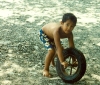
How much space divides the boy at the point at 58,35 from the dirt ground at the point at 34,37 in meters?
0.36

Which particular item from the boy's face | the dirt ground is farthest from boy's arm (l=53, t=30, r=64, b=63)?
the dirt ground

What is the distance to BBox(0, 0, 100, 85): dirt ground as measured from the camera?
3513 millimetres

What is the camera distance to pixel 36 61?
13.0ft

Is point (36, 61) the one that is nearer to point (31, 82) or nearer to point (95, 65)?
point (31, 82)

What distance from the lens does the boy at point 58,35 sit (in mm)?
3143

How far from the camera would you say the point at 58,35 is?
3.21 m

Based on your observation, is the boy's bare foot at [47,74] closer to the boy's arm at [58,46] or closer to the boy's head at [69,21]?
the boy's arm at [58,46]

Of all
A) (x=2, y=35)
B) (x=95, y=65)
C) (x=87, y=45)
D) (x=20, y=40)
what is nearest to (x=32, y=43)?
(x=20, y=40)

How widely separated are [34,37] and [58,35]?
5.97ft

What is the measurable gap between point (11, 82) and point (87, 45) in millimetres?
1925

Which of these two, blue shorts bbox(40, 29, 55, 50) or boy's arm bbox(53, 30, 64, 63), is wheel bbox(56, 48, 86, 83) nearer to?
boy's arm bbox(53, 30, 64, 63)

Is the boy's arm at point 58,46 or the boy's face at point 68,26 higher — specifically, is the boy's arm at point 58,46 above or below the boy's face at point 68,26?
below

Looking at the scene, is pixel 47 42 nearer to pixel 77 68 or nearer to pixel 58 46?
pixel 58 46

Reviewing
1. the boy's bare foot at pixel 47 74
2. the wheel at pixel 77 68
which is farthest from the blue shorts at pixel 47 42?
the boy's bare foot at pixel 47 74
